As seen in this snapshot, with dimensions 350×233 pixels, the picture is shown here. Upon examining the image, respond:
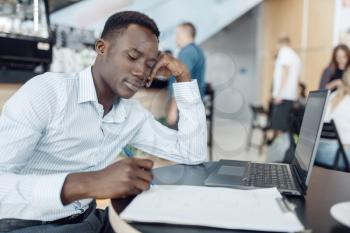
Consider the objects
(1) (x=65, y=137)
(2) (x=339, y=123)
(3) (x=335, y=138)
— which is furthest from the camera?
(2) (x=339, y=123)

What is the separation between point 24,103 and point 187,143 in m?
0.53

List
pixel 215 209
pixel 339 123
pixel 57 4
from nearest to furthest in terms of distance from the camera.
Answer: pixel 215 209 < pixel 339 123 < pixel 57 4

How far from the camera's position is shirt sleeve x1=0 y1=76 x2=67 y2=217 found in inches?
27.0

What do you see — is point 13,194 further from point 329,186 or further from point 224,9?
point 224,9

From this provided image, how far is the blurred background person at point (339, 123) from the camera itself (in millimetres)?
1974

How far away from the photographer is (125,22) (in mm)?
1011

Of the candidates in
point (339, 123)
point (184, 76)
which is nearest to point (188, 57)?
point (339, 123)

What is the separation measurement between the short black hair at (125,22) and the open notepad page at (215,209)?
1.62ft

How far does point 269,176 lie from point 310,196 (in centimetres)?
17

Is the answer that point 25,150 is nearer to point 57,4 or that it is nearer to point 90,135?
point 90,135

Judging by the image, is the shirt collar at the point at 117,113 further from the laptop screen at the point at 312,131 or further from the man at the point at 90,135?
the laptop screen at the point at 312,131

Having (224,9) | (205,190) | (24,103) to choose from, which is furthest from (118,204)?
(224,9)

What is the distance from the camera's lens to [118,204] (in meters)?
0.68

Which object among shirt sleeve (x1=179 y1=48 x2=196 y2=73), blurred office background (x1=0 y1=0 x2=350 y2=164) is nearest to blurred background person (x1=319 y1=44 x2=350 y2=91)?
blurred office background (x1=0 y1=0 x2=350 y2=164)
